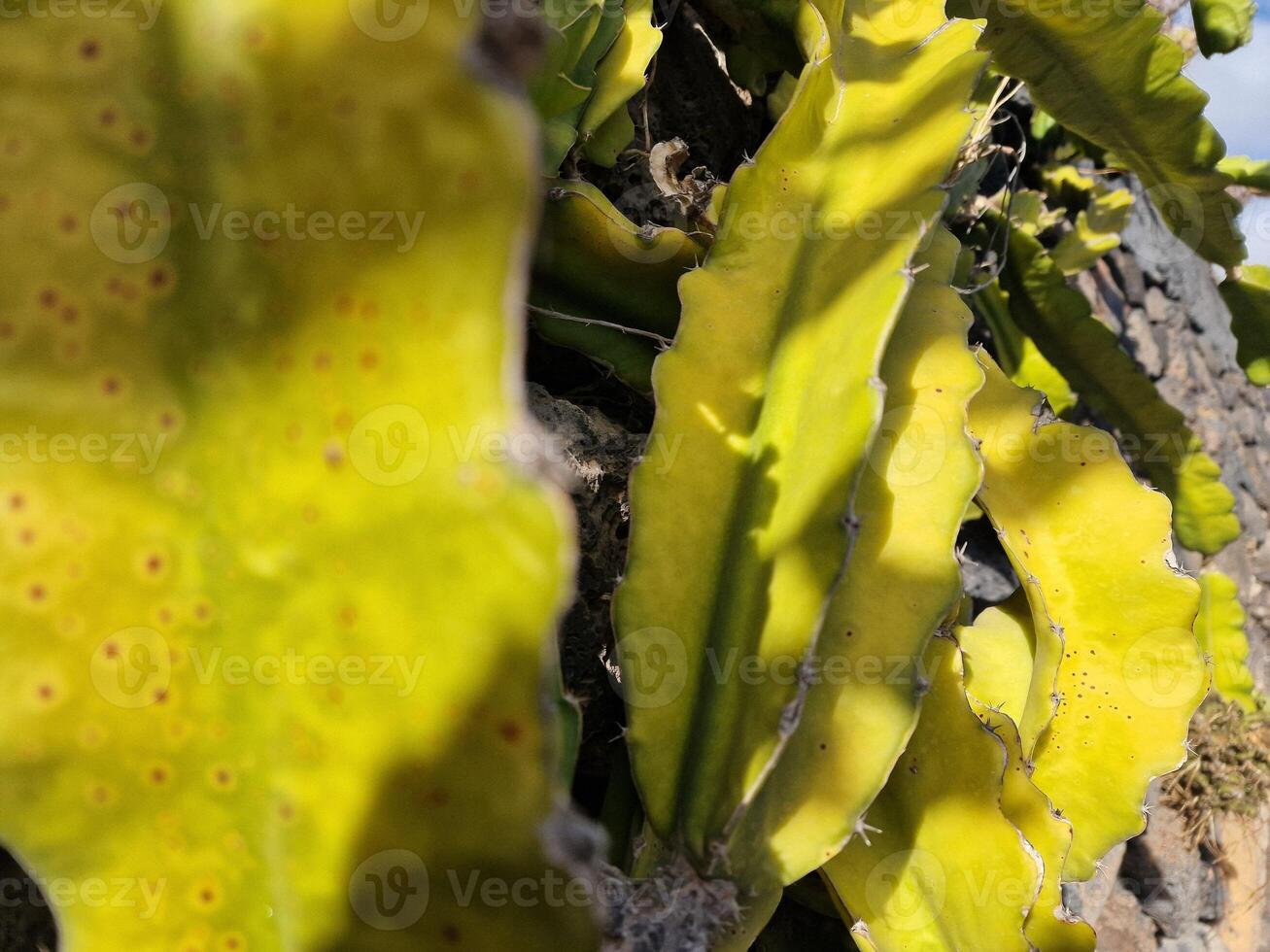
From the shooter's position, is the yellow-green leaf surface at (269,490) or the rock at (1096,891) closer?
the yellow-green leaf surface at (269,490)

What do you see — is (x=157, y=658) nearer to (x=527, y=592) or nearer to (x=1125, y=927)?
(x=527, y=592)

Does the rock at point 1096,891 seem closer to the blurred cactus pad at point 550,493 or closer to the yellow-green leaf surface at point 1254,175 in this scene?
the blurred cactus pad at point 550,493

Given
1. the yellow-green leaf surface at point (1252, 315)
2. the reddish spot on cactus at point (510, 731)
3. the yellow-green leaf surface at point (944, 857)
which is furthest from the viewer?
the yellow-green leaf surface at point (1252, 315)

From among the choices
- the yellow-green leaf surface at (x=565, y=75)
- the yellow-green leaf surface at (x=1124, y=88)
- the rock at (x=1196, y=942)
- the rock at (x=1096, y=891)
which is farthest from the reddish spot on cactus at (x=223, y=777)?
the rock at (x=1196, y=942)

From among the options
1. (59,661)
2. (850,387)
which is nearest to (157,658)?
(59,661)

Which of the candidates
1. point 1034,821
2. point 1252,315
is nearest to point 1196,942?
point 1252,315

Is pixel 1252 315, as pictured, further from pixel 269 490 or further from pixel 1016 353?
pixel 269 490
